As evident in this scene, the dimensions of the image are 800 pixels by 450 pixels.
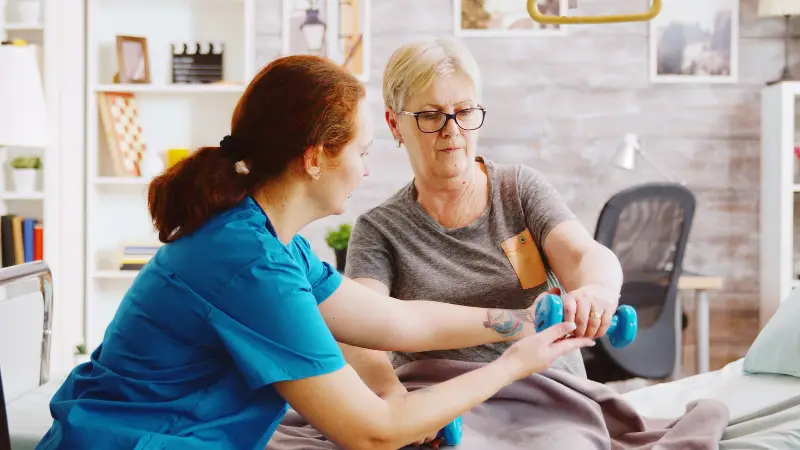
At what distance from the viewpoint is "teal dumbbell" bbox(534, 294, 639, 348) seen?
1.33 m

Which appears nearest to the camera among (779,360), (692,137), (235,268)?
(235,268)

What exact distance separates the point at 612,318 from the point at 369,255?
50 cm

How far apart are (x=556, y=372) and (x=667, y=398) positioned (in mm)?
519

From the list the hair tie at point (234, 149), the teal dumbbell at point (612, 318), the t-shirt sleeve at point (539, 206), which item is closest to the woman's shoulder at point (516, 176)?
the t-shirt sleeve at point (539, 206)

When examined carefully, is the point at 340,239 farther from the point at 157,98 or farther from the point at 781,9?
the point at 781,9

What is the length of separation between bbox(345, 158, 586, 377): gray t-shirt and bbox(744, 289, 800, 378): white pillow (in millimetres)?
488

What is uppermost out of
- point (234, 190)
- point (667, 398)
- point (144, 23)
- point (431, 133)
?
point (144, 23)

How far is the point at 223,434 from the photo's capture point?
1.17m

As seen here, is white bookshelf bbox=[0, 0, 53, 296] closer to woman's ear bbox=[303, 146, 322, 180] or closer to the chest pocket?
the chest pocket

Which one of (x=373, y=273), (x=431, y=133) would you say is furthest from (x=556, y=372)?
(x=431, y=133)

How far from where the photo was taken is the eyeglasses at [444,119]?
1.66 metres

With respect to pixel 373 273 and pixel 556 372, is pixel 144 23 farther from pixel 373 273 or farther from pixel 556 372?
pixel 556 372

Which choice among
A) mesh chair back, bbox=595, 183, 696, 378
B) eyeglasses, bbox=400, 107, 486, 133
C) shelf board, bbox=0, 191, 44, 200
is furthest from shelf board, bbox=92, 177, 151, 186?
eyeglasses, bbox=400, 107, 486, 133

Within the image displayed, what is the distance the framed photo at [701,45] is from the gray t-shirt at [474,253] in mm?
2560
